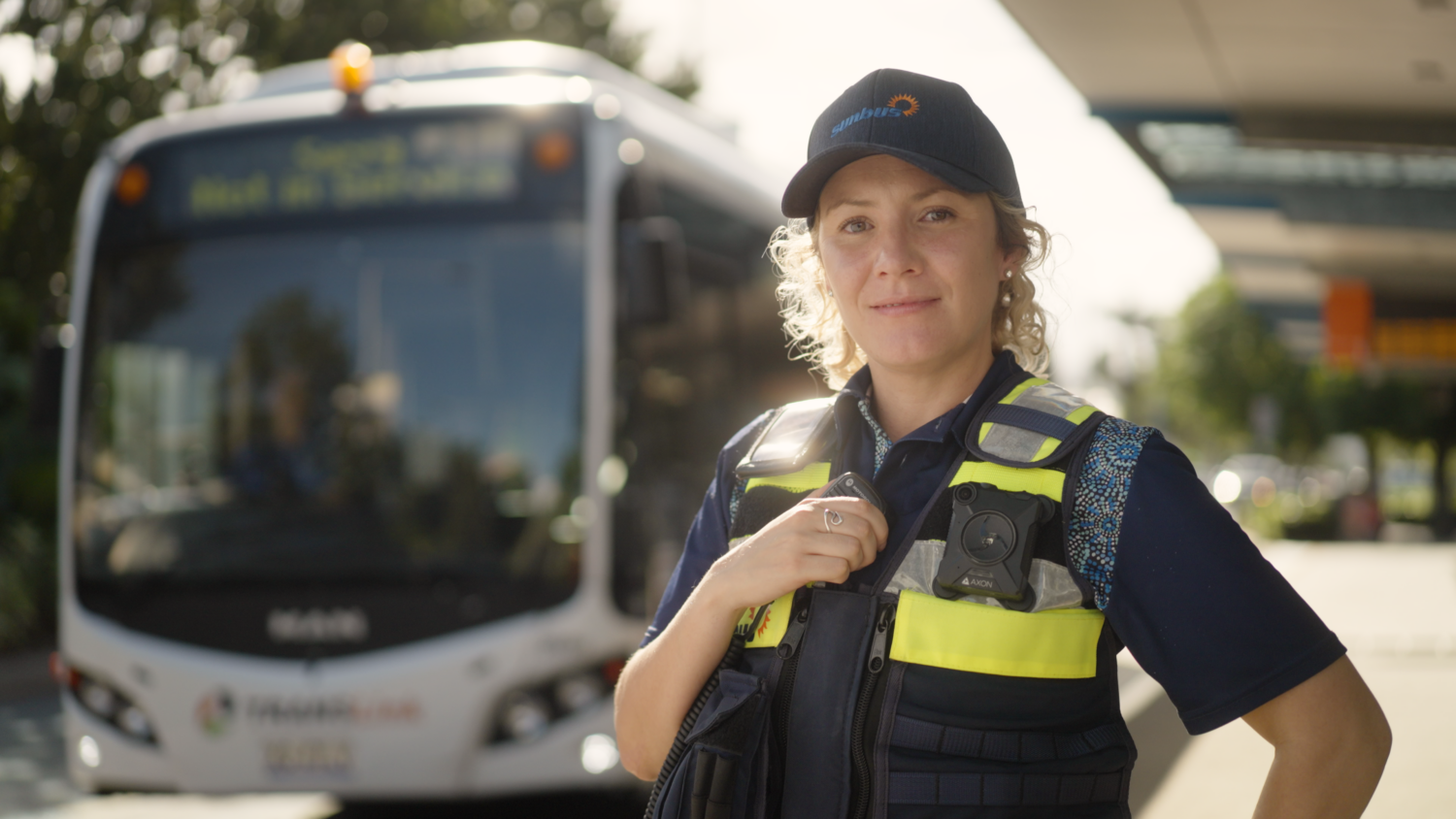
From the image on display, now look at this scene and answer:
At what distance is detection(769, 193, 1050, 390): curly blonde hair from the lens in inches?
83.0

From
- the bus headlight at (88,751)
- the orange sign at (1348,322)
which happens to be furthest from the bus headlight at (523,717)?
the orange sign at (1348,322)

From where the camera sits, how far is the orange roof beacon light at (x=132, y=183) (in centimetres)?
615

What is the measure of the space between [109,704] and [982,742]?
503 cm

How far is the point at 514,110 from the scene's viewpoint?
5.94 metres

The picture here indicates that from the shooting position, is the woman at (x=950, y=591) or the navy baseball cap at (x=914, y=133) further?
Result: the navy baseball cap at (x=914, y=133)

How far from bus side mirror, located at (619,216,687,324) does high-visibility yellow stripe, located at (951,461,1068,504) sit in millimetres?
3858

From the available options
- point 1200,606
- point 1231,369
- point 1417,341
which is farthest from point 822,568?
point 1231,369

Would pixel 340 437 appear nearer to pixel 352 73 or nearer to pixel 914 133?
pixel 352 73

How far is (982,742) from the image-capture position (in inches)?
68.6

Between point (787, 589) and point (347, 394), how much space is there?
434 cm

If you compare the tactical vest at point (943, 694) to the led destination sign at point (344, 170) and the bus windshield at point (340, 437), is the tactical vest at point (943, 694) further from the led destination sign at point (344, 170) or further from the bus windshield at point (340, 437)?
the led destination sign at point (344, 170)

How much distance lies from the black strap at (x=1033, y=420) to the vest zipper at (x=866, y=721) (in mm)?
295

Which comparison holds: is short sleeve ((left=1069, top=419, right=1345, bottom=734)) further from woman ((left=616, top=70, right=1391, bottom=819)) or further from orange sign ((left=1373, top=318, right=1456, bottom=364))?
orange sign ((left=1373, top=318, right=1456, bottom=364))

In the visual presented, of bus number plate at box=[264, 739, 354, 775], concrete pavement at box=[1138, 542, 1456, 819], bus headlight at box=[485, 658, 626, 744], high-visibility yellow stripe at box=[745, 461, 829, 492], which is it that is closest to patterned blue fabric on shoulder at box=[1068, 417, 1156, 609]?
high-visibility yellow stripe at box=[745, 461, 829, 492]
